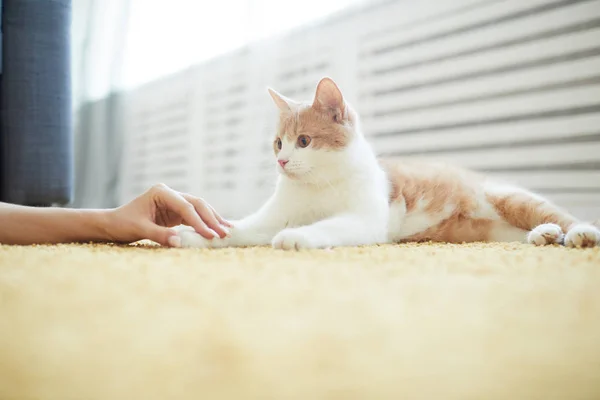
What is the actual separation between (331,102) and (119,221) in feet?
2.19

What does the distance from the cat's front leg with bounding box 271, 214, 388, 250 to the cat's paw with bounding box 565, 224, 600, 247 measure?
45cm

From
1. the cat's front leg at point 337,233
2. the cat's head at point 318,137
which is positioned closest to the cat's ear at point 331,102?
the cat's head at point 318,137

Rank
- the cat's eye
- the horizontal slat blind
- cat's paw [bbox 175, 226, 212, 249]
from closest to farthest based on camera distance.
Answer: cat's paw [bbox 175, 226, 212, 249] → the cat's eye → the horizontal slat blind

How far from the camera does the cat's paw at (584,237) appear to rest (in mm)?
1077

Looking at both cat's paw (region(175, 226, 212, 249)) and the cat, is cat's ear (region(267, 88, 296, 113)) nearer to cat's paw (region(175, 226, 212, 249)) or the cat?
the cat

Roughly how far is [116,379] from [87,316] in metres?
0.14

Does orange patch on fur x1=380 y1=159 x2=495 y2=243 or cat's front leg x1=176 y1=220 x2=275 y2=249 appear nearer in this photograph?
cat's front leg x1=176 y1=220 x2=275 y2=249

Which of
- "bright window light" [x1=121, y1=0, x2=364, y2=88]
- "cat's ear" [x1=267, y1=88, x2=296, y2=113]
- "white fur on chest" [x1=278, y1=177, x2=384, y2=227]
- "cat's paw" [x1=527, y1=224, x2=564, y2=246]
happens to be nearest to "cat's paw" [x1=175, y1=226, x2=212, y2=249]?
"white fur on chest" [x1=278, y1=177, x2=384, y2=227]

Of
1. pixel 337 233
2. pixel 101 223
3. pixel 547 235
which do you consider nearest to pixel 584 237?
pixel 547 235

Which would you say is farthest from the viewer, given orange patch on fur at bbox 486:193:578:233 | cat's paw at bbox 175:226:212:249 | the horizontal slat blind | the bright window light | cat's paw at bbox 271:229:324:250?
the bright window light

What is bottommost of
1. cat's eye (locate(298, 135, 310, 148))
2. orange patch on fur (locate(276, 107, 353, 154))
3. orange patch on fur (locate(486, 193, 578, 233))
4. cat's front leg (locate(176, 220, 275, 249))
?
cat's front leg (locate(176, 220, 275, 249))

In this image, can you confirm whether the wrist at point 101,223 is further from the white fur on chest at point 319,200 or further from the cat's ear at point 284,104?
the cat's ear at point 284,104

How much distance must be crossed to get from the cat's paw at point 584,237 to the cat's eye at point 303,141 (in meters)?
0.71

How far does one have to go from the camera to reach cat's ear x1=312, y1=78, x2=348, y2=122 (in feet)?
4.39
